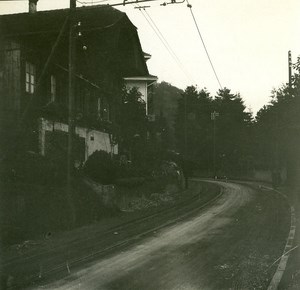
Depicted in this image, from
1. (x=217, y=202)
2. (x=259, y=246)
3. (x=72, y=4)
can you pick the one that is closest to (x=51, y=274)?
(x=259, y=246)

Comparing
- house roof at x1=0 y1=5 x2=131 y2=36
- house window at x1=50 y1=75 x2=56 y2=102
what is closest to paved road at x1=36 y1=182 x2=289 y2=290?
house window at x1=50 y1=75 x2=56 y2=102

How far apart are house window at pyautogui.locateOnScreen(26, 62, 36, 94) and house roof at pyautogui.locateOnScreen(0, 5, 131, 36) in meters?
2.28

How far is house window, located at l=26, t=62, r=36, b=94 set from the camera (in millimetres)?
20359

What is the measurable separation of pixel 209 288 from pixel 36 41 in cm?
1729

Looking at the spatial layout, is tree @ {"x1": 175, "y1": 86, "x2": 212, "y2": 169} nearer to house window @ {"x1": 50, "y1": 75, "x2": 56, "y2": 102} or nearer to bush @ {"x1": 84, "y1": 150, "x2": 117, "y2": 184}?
house window @ {"x1": 50, "y1": 75, "x2": 56, "y2": 102}

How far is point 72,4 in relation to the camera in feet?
50.5

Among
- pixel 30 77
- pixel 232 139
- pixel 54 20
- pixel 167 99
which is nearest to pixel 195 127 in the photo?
pixel 232 139

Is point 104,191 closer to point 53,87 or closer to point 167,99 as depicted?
point 53,87

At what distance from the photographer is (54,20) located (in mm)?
25328

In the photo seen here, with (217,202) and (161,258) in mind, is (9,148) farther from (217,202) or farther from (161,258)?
(217,202)

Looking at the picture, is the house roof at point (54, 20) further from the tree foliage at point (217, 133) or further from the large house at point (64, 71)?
the tree foliage at point (217, 133)

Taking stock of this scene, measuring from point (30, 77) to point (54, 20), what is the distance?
6067 millimetres

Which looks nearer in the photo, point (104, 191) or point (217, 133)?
point (104, 191)

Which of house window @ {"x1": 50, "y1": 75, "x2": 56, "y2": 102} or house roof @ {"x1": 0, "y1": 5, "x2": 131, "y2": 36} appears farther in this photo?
house roof @ {"x1": 0, "y1": 5, "x2": 131, "y2": 36}
